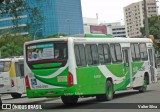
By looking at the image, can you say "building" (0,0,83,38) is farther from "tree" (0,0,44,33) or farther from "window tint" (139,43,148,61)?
"tree" (0,0,44,33)

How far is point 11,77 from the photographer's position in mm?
26562

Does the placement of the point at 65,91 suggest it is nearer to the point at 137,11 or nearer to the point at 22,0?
the point at 22,0

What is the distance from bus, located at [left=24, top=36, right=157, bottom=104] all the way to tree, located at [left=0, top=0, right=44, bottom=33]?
941 millimetres

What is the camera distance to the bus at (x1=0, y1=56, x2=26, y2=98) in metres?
26.6

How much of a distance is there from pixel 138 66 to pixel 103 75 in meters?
4.27

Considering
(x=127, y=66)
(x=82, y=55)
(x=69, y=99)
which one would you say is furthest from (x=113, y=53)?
(x=69, y=99)

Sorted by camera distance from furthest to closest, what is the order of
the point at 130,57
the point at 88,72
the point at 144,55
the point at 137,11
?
1. the point at 137,11
2. the point at 144,55
3. the point at 130,57
4. the point at 88,72

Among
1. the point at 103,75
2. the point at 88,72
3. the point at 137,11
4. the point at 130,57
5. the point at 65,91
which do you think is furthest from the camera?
the point at 137,11

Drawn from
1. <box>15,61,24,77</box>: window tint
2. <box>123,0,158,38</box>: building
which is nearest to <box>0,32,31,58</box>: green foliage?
<box>123,0,158,38</box>: building

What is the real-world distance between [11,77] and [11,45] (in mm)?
50787

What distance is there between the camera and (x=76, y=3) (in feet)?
448

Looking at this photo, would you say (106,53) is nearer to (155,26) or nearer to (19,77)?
(19,77)

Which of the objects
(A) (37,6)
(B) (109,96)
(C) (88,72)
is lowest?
(B) (109,96)

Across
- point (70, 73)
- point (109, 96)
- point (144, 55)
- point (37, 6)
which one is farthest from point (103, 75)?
point (144, 55)
